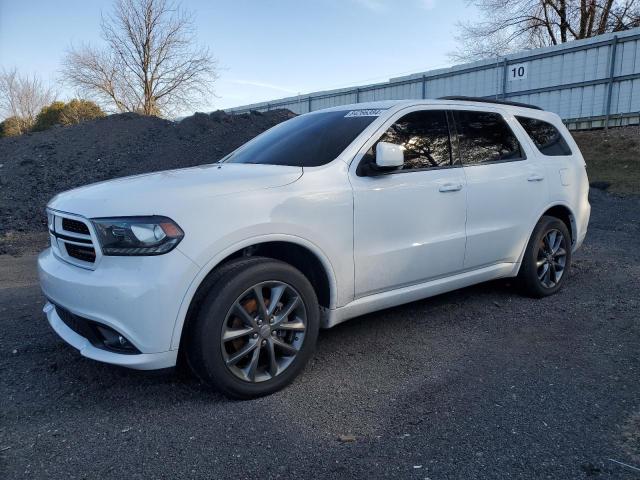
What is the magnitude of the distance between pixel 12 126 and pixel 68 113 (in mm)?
8933

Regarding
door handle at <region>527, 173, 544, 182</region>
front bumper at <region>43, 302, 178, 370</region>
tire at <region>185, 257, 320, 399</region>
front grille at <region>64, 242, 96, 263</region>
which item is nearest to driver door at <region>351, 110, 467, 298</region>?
tire at <region>185, 257, 320, 399</region>

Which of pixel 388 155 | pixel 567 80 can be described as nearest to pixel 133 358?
pixel 388 155

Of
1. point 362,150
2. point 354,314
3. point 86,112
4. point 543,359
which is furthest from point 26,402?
point 86,112

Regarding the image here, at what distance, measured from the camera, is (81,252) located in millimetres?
2938

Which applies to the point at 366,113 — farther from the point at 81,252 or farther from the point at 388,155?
the point at 81,252

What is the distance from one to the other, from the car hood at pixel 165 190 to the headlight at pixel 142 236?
5 centimetres

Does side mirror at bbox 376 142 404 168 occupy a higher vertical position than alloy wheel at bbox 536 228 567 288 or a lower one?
higher

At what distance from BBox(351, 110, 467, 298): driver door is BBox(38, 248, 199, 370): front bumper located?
1251 millimetres

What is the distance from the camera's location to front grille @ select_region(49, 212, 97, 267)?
2.87 metres

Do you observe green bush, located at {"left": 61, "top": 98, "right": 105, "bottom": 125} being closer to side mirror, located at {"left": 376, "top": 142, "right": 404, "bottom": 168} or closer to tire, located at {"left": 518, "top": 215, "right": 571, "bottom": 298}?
tire, located at {"left": 518, "top": 215, "right": 571, "bottom": 298}

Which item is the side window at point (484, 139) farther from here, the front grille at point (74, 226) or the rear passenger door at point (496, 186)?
the front grille at point (74, 226)

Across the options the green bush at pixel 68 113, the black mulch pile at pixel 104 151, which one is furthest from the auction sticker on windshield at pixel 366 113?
the green bush at pixel 68 113

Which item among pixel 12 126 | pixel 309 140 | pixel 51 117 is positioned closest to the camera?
pixel 309 140

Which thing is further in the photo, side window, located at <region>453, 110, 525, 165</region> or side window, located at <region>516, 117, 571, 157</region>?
side window, located at <region>516, 117, 571, 157</region>
